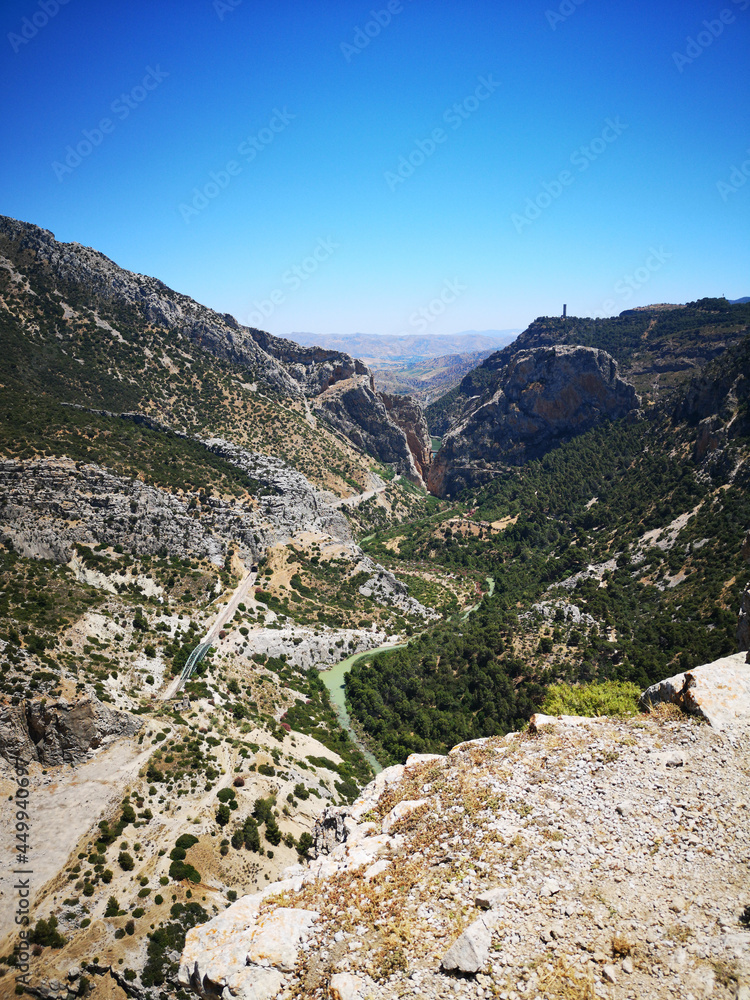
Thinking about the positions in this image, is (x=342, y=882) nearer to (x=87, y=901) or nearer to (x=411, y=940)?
(x=411, y=940)

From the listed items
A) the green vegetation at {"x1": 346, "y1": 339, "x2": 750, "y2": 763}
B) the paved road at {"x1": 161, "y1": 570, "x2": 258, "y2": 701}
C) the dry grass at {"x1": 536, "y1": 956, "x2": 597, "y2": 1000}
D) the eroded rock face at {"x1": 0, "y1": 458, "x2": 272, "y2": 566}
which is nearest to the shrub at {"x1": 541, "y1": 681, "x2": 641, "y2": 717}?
the dry grass at {"x1": 536, "y1": 956, "x2": 597, "y2": 1000}

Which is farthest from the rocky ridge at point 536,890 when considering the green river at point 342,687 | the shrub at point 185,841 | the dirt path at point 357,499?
the dirt path at point 357,499

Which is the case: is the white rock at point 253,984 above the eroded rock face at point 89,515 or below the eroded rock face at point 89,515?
below

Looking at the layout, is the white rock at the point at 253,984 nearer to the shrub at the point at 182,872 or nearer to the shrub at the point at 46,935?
the shrub at the point at 46,935

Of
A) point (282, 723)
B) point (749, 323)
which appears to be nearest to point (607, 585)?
point (282, 723)

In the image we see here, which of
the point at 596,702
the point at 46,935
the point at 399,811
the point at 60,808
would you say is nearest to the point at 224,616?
the point at 60,808
